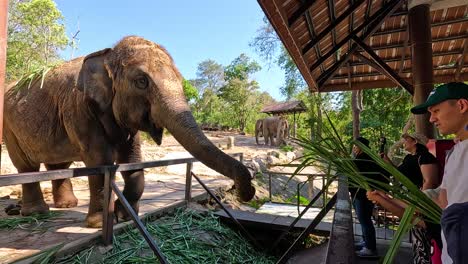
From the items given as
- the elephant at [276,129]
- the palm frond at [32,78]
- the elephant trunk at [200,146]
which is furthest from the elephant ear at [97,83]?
the elephant at [276,129]

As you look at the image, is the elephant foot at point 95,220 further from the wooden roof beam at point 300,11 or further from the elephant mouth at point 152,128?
the wooden roof beam at point 300,11

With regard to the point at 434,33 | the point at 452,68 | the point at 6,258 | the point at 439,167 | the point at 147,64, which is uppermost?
the point at 434,33

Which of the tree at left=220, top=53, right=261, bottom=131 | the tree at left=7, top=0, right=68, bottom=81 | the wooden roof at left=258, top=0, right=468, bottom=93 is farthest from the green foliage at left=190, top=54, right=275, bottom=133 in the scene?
the wooden roof at left=258, top=0, right=468, bottom=93

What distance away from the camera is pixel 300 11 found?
116 inches

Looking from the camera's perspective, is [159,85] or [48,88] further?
[48,88]

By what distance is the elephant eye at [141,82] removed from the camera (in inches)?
122

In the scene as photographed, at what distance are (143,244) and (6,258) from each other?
42.3 inches

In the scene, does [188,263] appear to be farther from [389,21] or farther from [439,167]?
[389,21]

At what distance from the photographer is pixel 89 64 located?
11.3 feet

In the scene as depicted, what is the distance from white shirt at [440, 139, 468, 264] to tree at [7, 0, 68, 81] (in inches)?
590

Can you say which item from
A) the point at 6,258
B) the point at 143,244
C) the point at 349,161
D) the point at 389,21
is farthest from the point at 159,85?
the point at 389,21

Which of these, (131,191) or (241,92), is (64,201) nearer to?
(131,191)

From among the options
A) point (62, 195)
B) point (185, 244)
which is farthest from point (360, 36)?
point (62, 195)

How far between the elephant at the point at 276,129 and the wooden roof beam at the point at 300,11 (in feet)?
56.4
